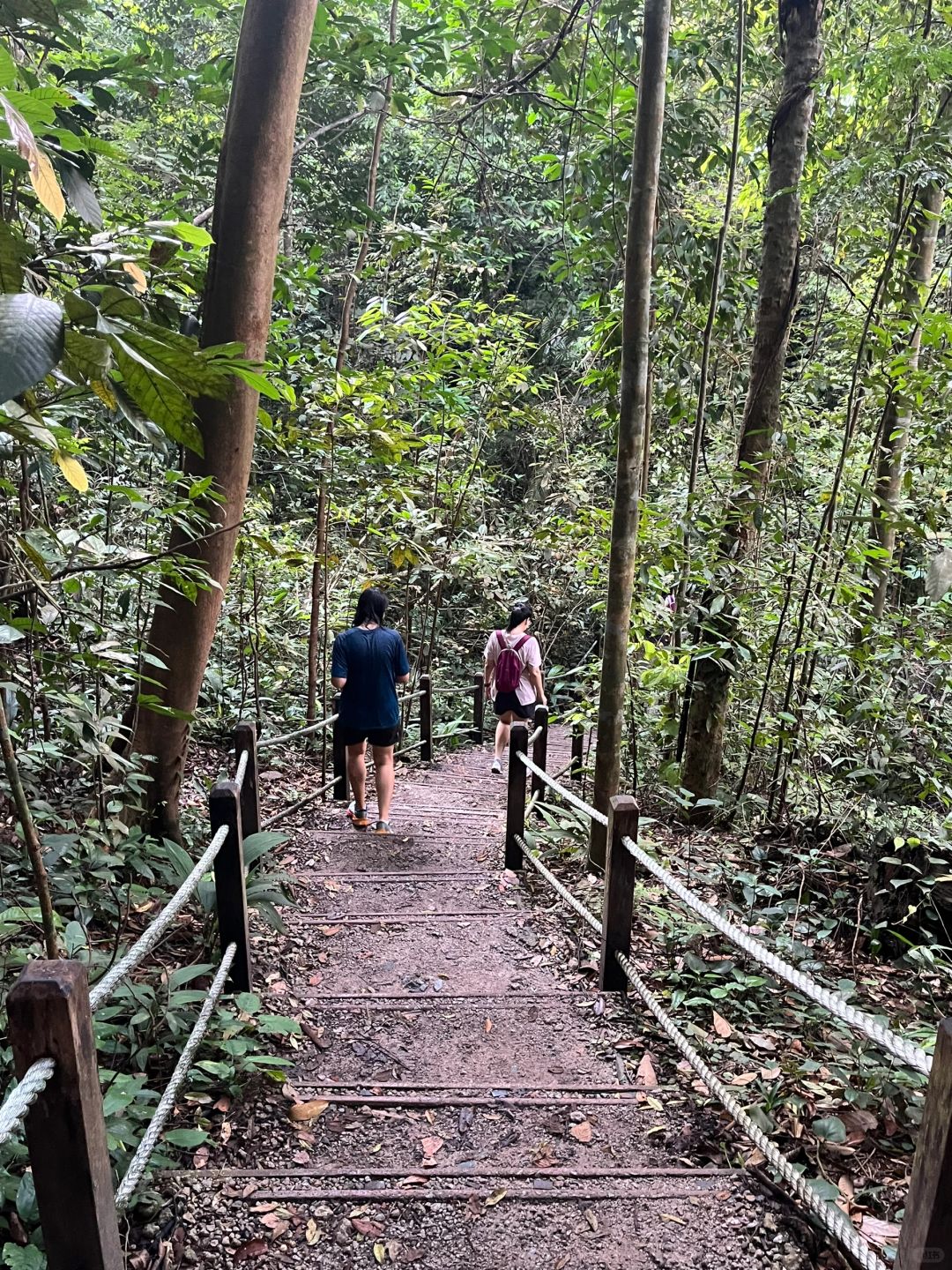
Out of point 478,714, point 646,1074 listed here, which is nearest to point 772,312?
point 646,1074

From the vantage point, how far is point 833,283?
9.99 meters

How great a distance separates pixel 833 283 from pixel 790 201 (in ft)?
16.9

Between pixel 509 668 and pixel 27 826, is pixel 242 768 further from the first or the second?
pixel 509 668

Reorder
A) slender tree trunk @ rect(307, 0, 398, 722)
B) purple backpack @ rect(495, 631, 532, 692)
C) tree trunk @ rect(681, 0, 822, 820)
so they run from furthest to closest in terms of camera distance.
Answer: purple backpack @ rect(495, 631, 532, 692), slender tree trunk @ rect(307, 0, 398, 722), tree trunk @ rect(681, 0, 822, 820)

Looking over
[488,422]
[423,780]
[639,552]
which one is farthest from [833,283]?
[423,780]

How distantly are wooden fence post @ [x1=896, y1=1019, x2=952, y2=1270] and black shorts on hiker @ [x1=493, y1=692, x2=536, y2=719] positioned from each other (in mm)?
6782

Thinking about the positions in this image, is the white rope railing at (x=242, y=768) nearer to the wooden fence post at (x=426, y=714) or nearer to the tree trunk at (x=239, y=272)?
the tree trunk at (x=239, y=272)

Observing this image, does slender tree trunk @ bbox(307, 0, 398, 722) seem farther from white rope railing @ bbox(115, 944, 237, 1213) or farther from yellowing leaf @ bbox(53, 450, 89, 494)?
yellowing leaf @ bbox(53, 450, 89, 494)

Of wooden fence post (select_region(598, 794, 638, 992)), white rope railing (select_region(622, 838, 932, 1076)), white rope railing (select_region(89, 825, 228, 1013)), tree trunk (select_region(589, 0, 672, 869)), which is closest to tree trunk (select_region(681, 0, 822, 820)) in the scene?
tree trunk (select_region(589, 0, 672, 869))

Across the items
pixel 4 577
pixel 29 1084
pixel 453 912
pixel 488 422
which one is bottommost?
pixel 453 912

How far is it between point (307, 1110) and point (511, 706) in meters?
5.64

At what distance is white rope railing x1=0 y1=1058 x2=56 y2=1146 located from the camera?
141 centimetres

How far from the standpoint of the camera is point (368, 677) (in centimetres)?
611

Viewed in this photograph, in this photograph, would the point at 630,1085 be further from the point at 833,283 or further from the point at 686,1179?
the point at 833,283
